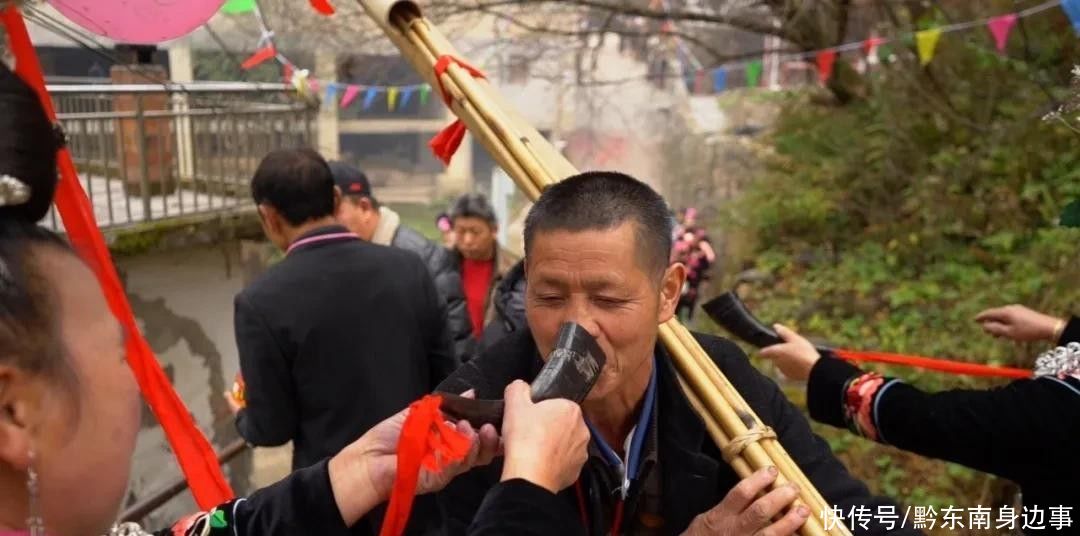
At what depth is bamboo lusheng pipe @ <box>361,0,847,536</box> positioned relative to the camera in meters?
1.48

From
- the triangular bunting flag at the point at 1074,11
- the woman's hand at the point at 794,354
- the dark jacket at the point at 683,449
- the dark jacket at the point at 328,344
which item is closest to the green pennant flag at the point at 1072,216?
the triangular bunting flag at the point at 1074,11

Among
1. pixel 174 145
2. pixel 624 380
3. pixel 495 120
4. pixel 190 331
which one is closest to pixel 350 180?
pixel 495 120

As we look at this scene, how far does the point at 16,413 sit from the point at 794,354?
67.5 inches

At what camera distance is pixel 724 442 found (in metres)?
1.42

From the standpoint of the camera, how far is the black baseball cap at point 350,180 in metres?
3.25

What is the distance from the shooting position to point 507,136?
5.83 ft

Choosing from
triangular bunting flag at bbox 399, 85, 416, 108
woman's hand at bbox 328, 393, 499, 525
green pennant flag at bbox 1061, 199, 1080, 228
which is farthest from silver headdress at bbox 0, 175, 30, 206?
triangular bunting flag at bbox 399, 85, 416, 108

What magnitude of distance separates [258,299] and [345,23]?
698 cm

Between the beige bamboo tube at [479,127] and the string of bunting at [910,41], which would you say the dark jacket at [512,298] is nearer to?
the beige bamboo tube at [479,127]

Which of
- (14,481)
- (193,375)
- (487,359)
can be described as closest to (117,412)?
(14,481)

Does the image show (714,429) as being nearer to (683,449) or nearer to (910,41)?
(683,449)

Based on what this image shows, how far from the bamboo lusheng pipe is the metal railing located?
8.55 feet

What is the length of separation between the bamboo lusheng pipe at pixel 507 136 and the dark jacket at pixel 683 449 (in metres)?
0.04

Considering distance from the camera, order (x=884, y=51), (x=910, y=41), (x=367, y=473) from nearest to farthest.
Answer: (x=367, y=473)
(x=910, y=41)
(x=884, y=51)
